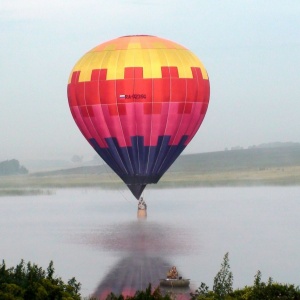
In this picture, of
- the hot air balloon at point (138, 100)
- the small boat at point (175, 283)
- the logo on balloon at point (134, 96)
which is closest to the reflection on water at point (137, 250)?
the small boat at point (175, 283)

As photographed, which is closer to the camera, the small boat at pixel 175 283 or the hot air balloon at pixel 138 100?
the small boat at pixel 175 283

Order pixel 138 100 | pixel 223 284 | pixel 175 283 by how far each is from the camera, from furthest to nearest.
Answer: pixel 138 100
pixel 175 283
pixel 223 284

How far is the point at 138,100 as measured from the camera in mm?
88750

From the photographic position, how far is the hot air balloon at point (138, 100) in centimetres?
8888

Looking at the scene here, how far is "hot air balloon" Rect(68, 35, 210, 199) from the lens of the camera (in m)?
88.9

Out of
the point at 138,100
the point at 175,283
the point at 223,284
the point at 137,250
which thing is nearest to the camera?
the point at 223,284

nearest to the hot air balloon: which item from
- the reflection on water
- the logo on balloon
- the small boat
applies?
the logo on balloon

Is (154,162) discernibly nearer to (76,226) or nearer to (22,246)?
(22,246)

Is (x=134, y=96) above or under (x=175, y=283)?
above

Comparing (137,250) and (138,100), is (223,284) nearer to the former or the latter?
(138,100)

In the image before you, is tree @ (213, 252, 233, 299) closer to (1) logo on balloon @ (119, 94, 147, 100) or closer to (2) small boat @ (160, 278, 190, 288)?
(2) small boat @ (160, 278, 190, 288)

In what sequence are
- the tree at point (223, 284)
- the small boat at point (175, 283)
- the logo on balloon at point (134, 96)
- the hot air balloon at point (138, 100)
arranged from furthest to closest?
the hot air balloon at point (138, 100), the logo on balloon at point (134, 96), the small boat at point (175, 283), the tree at point (223, 284)

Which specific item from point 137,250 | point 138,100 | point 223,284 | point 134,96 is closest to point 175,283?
point 223,284

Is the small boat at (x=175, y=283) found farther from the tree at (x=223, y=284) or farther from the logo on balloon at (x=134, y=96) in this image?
the logo on balloon at (x=134, y=96)
